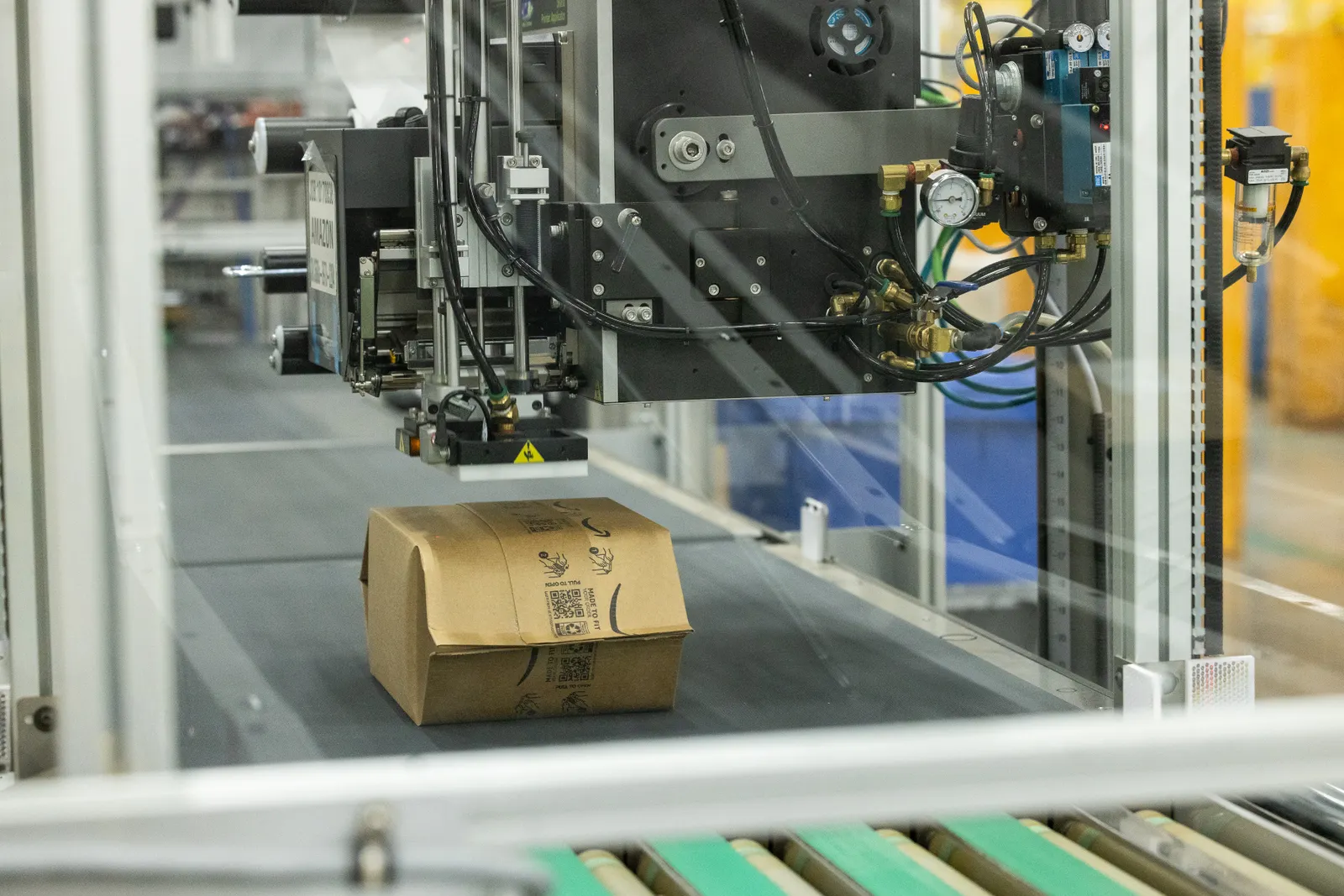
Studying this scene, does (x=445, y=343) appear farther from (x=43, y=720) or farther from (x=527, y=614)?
(x=43, y=720)

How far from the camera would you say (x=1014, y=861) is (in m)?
2.06

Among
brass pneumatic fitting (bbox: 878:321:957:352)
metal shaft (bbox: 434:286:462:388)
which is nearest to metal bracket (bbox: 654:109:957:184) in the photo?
brass pneumatic fitting (bbox: 878:321:957:352)

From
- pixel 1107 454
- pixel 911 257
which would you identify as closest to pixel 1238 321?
pixel 1107 454

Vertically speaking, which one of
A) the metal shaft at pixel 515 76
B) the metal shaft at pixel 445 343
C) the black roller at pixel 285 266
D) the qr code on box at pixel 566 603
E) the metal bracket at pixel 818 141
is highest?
the metal shaft at pixel 515 76

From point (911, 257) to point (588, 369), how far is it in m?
0.57

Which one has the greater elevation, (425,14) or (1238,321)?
(425,14)

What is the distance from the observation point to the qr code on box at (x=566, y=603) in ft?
8.25

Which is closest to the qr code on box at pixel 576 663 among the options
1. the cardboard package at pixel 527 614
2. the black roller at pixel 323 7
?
the cardboard package at pixel 527 614

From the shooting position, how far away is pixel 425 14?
8.47 feet

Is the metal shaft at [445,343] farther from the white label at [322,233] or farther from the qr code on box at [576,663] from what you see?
the qr code on box at [576,663]

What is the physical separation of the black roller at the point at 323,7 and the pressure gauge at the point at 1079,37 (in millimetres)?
1077

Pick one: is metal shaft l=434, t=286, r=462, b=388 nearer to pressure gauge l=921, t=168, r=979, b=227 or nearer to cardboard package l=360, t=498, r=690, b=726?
cardboard package l=360, t=498, r=690, b=726

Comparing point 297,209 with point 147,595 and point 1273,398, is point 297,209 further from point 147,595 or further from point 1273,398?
point 1273,398

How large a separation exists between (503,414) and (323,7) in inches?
33.5
